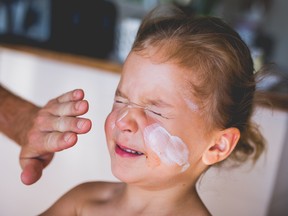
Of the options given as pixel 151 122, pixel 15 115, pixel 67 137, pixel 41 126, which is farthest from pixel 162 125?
pixel 15 115

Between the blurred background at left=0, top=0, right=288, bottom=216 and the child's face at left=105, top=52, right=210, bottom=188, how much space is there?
0.14 metres

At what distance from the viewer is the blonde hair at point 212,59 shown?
19.5 inches

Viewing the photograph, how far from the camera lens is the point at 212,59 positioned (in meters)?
0.50

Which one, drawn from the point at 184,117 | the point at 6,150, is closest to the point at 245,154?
the point at 184,117

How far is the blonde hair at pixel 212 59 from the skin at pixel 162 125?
2 cm

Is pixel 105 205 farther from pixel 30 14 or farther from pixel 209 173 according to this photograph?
pixel 30 14

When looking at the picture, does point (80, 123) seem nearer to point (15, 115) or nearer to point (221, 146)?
point (221, 146)

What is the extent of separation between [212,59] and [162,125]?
103 millimetres

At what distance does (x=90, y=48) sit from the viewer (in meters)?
1.30

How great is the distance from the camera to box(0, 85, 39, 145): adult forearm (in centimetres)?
71

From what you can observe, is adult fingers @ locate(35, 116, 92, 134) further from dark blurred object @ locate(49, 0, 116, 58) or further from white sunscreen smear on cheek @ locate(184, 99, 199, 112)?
dark blurred object @ locate(49, 0, 116, 58)

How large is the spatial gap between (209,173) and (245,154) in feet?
0.22

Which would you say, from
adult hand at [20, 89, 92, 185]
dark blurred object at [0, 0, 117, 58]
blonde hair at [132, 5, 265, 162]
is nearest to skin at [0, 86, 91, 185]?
adult hand at [20, 89, 92, 185]

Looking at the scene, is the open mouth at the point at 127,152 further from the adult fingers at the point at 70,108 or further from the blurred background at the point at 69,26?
the blurred background at the point at 69,26
